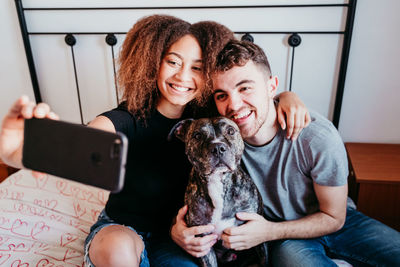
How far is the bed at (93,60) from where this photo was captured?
1.74m

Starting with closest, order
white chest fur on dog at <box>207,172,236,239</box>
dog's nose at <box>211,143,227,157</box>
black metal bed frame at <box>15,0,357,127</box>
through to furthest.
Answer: dog's nose at <box>211,143,227,157</box> < white chest fur on dog at <box>207,172,236,239</box> < black metal bed frame at <box>15,0,357,127</box>

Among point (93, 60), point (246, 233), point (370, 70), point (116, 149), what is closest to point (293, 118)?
point (246, 233)

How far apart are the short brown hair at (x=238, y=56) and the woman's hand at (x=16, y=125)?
77 cm

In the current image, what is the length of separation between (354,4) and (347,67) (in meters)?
0.43

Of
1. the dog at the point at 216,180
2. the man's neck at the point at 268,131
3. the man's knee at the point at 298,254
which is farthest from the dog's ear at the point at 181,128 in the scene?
the man's knee at the point at 298,254

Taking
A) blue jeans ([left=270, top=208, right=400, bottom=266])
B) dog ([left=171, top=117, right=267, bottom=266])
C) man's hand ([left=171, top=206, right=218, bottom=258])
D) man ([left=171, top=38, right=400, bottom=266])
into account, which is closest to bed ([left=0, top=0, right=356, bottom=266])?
man's hand ([left=171, top=206, right=218, bottom=258])

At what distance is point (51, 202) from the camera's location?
6.18ft

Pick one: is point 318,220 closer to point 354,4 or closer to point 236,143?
point 236,143

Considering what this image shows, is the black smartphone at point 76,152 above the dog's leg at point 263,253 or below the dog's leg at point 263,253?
above

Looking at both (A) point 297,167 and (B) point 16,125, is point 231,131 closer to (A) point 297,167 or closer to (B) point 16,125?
(A) point 297,167

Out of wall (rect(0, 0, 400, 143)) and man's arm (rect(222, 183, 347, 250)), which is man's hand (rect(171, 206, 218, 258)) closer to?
man's arm (rect(222, 183, 347, 250))

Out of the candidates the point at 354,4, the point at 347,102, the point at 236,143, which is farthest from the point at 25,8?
the point at 347,102

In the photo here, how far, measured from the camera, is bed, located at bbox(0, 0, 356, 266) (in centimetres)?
174

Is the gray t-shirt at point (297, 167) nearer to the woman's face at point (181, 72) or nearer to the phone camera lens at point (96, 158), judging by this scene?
the woman's face at point (181, 72)
